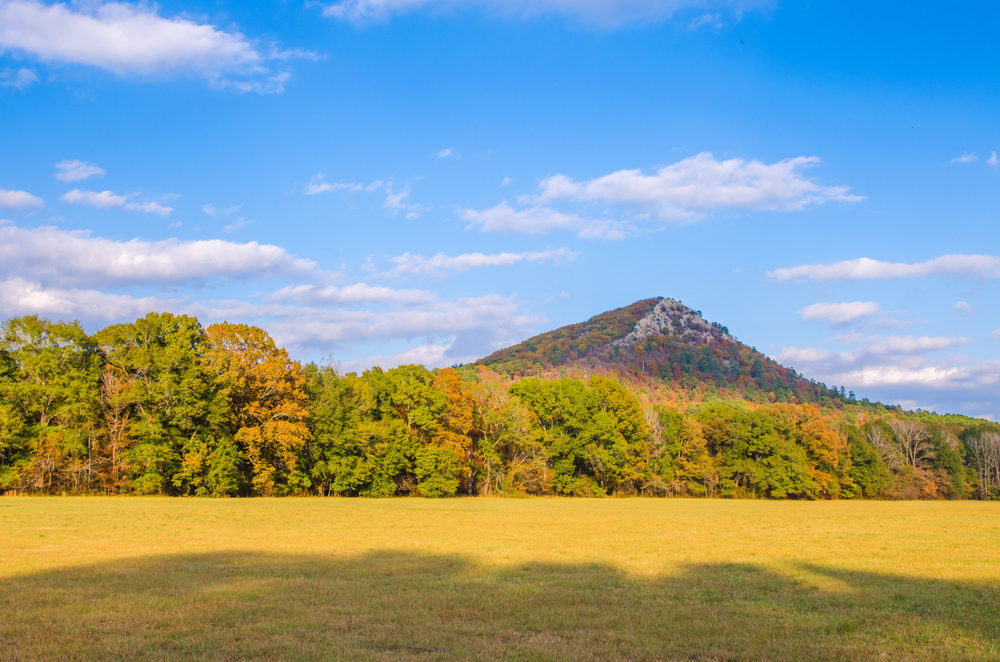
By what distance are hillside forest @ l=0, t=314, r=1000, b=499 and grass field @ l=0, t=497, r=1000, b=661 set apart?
28.1 meters

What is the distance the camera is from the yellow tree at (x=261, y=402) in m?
53.3

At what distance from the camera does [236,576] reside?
14.0 metres

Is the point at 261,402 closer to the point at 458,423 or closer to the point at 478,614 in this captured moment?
the point at 458,423

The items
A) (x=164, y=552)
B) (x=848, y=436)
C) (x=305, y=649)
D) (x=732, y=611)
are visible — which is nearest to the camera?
(x=305, y=649)

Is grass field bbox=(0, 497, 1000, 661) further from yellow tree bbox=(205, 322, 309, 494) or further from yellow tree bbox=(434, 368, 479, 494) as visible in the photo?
yellow tree bbox=(434, 368, 479, 494)

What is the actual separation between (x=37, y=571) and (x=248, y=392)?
43.3 metres

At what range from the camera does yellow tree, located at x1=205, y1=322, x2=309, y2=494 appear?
53.3 m

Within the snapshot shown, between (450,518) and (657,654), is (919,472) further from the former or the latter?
(657,654)

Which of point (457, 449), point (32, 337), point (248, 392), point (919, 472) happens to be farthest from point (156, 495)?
point (919, 472)

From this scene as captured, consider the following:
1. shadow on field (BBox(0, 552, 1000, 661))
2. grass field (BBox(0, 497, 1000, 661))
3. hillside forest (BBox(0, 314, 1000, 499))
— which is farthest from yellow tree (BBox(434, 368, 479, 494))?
shadow on field (BBox(0, 552, 1000, 661))

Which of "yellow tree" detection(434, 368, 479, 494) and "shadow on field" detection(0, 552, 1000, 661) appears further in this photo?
"yellow tree" detection(434, 368, 479, 494)

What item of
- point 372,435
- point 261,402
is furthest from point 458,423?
point 261,402

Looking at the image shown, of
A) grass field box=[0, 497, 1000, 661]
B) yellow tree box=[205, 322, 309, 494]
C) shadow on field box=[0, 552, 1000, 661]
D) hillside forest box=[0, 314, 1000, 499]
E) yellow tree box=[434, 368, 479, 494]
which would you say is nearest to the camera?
shadow on field box=[0, 552, 1000, 661]

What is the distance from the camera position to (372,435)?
59844 millimetres
